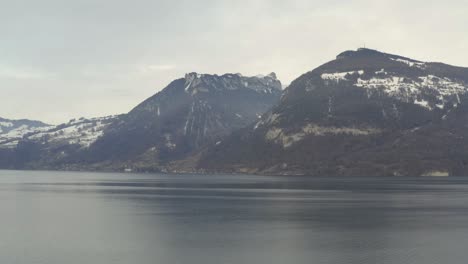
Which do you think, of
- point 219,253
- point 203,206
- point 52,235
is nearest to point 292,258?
point 219,253

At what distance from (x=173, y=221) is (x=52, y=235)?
32404 millimetres

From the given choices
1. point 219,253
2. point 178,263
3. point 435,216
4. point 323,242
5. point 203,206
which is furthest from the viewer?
point 203,206

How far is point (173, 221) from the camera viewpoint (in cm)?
13488

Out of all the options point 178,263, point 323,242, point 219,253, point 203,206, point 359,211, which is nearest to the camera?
point 178,263

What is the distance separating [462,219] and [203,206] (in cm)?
7422

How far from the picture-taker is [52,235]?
109312 mm

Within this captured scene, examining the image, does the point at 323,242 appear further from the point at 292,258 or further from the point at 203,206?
the point at 203,206

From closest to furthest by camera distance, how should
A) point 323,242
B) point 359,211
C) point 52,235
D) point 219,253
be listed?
point 219,253
point 323,242
point 52,235
point 359,211

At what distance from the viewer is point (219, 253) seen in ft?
292

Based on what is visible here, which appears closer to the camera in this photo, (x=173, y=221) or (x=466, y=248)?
(x=466, y=248)

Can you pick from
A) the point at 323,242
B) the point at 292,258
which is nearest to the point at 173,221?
the point at 323,242

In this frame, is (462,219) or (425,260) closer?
(425,260)

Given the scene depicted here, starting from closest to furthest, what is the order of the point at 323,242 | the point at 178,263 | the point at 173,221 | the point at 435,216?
the point at 178,263
the point at 323,242
the point at 173,221
the point at 435,216

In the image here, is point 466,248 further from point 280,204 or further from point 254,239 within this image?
point 280,204
